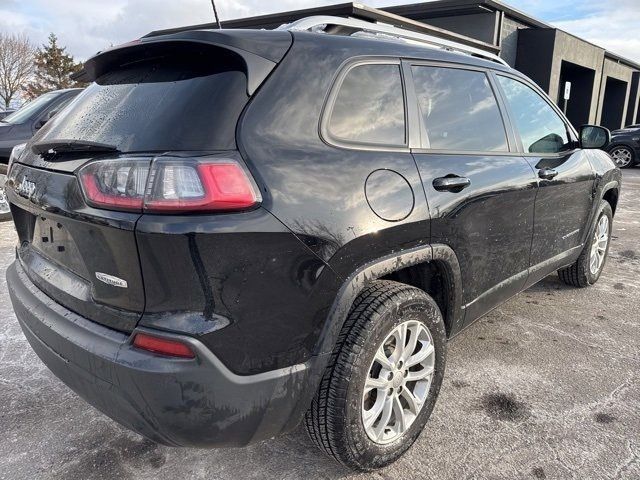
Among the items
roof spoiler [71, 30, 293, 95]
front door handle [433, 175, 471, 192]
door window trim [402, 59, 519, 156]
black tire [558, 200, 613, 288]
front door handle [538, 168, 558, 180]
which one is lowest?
black tire [558, 200, 613, 288]

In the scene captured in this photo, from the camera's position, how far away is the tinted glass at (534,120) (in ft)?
10.4

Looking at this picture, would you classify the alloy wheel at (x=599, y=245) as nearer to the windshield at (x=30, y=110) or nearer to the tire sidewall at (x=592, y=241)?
the tire sidewall at (x=592, y=241)

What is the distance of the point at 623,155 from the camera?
52.2 ft

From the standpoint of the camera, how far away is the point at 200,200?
1.59 m

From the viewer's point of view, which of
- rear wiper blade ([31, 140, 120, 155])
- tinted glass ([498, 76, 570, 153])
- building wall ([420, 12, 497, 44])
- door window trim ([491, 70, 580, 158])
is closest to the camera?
rear wiper blade ([31, 140, 120, 155])

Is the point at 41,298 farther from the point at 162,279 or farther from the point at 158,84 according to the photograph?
the point at 158,84

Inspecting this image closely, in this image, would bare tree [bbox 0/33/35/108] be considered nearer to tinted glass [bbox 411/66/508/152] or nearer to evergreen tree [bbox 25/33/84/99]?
evergreen tree [bbox 25/33/84/99]

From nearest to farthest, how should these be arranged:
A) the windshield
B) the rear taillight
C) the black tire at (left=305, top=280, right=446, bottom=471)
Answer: the rear taillight < the black tire at (left=305, top=280, right=446, bottom=471) < the windshield

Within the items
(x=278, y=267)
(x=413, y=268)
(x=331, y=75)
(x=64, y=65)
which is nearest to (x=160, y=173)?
(x=278, y=267)

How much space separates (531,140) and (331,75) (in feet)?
6.08

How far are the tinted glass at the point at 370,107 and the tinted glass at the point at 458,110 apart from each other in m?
0.17

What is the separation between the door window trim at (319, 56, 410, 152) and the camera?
6.32 ft

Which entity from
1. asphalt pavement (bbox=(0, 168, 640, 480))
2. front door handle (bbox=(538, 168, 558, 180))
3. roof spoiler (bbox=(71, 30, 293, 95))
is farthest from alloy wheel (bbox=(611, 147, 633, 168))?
roof spoiler (bbox=(71, 30, 293, 95))

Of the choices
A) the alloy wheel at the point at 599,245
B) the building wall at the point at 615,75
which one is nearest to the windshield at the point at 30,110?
the alloy wheel at the point at 599,245
